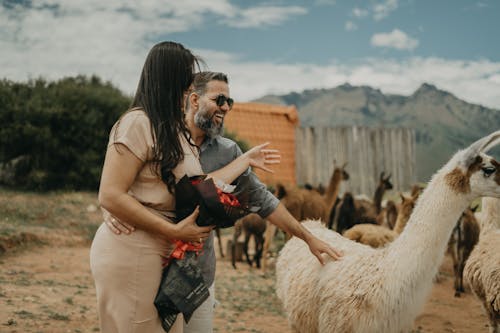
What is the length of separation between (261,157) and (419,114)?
20698 mm

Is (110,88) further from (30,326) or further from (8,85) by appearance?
(30,326)

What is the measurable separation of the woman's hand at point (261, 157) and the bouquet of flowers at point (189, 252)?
0.64 m

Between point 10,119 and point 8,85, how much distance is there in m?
1.24

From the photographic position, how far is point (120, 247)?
7.30 feet

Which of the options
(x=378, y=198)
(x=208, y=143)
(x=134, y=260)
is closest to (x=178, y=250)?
(x=134, y=260)

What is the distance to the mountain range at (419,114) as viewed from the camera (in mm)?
18688

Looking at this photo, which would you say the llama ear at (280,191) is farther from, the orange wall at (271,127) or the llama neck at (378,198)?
the orange wall at (271,127)

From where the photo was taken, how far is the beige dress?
2.21m

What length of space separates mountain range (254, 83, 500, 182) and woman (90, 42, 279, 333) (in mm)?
11313

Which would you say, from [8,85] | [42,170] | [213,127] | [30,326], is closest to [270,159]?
[213,127]

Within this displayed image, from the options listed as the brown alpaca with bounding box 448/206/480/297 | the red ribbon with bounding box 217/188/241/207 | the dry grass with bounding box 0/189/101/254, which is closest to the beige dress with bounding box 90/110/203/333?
the red ribbon with bounding box 217/188/241/207

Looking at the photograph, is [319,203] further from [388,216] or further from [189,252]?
[189,252]

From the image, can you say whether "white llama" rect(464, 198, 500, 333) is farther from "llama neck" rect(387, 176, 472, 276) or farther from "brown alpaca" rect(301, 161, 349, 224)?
"brown alpaca" rect(301, 161, 349, 224)

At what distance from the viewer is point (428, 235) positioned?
11.3ft
